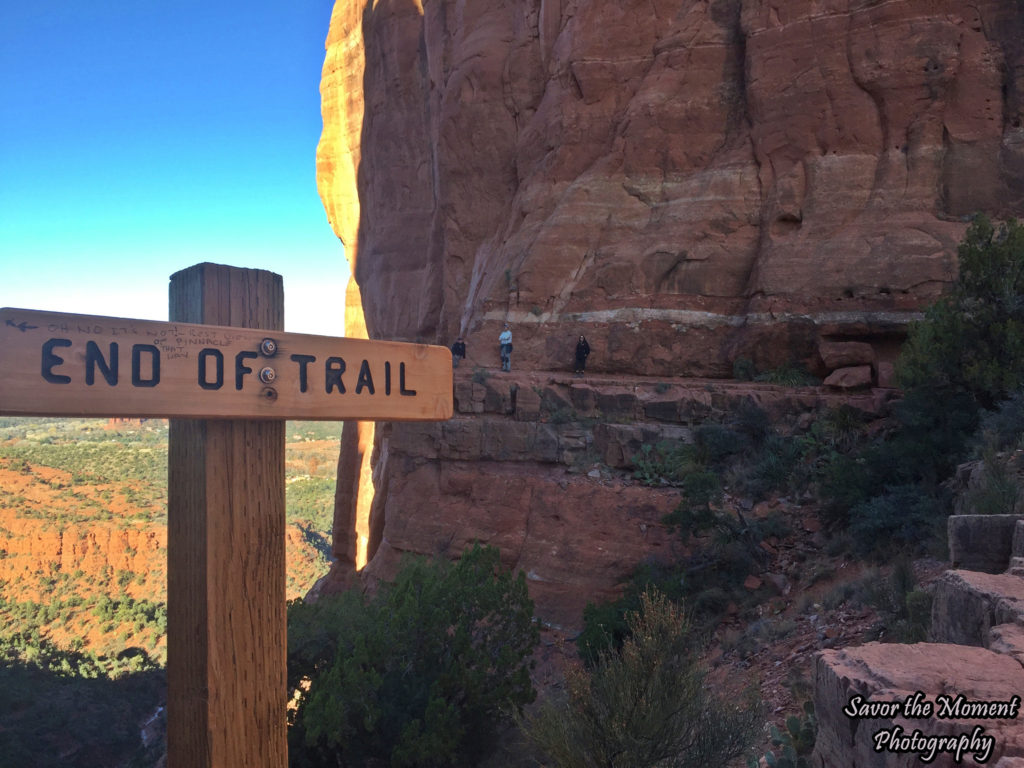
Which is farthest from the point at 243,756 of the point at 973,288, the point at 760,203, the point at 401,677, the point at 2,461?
the point at 2,461

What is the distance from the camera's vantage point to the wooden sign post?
77.0 inches

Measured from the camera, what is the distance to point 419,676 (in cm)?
768

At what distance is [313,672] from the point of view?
909cm

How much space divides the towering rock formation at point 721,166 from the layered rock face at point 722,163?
0.13 ft

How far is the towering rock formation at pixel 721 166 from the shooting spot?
1497cm

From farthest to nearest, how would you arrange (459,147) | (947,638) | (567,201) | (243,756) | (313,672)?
(459,147)
(567,201)
(313,672)
(947,638)
(243,756)

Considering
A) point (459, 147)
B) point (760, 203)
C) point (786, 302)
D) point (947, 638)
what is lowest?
point (947, 638)

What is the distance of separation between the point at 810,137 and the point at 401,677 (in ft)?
47.4

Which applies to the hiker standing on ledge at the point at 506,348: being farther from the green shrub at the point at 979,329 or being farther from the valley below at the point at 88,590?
the valley below at the point at 88,590

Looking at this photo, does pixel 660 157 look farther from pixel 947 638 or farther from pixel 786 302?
pixel 947 638

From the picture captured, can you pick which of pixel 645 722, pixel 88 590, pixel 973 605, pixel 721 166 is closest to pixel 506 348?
pixel 721 166

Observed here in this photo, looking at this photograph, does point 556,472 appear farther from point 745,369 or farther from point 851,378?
point 851,378

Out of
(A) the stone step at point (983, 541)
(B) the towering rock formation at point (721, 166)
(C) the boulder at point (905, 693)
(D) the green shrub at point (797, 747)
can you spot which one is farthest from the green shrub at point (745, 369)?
(C) the boulder at point (905, 693)

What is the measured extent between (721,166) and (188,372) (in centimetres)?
1699
